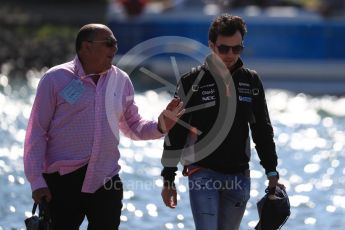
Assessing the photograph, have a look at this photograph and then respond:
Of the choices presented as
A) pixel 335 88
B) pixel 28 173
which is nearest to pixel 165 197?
pixel 28 173

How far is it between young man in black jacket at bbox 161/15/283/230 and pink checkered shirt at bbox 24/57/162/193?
38 cm

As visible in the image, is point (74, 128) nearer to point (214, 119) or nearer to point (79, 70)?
point (79, 70)

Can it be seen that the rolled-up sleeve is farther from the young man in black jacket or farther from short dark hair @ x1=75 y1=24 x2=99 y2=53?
the young man in black jacket

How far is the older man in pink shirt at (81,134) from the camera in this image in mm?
6129

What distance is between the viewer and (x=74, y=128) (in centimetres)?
618

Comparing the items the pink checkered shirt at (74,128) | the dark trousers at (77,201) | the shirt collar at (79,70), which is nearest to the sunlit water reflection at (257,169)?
the dark trousers at (77,201)

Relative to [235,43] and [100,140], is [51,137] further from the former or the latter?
[235,43]

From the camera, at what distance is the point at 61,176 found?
625 centimetres

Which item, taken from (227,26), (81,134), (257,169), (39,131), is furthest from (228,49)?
(257,169)

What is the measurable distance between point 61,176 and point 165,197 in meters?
0.63

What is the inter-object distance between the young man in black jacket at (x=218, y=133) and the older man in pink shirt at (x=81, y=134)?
18 centimetres

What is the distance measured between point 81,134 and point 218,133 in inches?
31.6

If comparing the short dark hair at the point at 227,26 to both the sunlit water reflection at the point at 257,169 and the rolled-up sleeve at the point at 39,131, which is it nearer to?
the rolled-up sleeve at the point at 39,131

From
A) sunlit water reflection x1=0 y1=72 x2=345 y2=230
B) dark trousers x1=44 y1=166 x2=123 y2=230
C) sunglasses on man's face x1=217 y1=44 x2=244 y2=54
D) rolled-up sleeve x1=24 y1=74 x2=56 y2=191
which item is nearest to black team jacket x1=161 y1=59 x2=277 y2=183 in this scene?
sunglasses on man's face x1=217 y1=44 x2=244 y2=54
